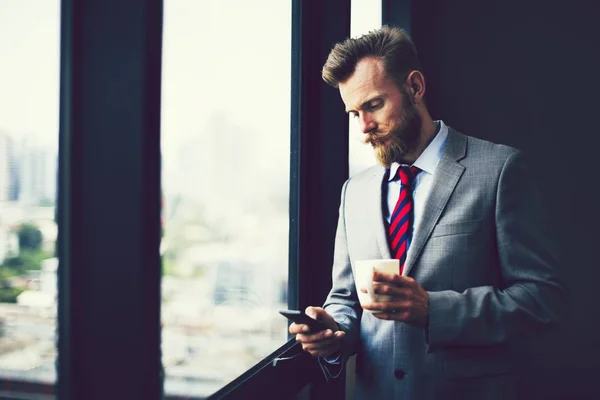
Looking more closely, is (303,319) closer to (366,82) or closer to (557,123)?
(366,82)

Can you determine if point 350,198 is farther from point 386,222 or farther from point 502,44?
point 502,44

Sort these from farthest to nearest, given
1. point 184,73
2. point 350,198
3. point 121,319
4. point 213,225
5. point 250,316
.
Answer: point 350,198
point 250,316
point 213,225
point 184,73
point 121,319

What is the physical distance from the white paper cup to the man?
0.02 m

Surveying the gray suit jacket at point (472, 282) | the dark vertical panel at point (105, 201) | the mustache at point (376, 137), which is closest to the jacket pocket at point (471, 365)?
the gray suit jacket at point (472, 282)

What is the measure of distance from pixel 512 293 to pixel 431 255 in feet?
0.69

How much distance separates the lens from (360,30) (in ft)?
7.63

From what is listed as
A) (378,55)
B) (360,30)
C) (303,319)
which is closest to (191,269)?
(303,319)

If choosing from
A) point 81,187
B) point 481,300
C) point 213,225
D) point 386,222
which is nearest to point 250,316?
point 213,225

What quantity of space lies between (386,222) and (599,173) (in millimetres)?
1592

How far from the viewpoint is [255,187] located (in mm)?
1427

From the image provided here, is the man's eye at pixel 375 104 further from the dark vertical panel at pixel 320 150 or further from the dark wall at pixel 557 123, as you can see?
the dark wall at pixel 557 123

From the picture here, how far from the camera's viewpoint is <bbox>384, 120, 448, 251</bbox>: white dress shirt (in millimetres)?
1404

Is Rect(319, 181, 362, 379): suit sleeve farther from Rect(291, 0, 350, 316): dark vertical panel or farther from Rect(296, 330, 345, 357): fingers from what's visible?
Rect(291, 0, 350, 316): dark vertical panel

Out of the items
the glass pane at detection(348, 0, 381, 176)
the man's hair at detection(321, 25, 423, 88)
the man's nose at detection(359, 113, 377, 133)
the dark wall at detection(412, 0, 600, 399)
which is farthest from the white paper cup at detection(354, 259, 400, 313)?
the dark wall at detection(412, 0, 600, 399)
